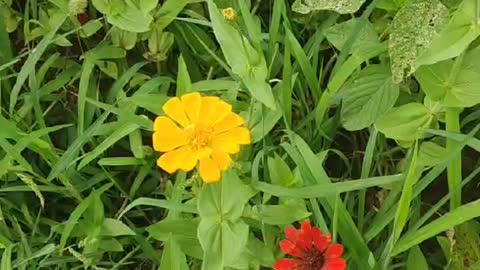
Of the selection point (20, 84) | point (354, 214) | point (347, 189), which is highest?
point (20, 84)

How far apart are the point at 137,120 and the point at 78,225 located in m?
0.20

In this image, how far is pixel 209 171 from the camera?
116 cm

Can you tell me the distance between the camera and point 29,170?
142 cm

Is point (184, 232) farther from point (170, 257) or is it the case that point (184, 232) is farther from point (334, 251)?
point (334, 251)

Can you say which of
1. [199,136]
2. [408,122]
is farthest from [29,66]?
[408,122]

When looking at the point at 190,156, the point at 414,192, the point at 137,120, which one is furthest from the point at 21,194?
the point at 414,192

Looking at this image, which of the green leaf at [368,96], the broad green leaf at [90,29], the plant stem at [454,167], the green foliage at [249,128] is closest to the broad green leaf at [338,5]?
the green foliage at [249,128]

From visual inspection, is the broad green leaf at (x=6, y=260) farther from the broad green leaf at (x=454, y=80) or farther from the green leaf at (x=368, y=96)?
the broad green leaf at (x=454, y=80)

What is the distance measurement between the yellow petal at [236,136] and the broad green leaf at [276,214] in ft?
0.42

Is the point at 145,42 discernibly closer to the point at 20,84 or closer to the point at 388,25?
the point at 20,84

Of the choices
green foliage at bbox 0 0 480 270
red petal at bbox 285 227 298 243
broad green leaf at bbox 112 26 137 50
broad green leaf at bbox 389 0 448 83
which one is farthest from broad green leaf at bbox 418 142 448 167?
broad green leaf at bbox 112 26 137 50

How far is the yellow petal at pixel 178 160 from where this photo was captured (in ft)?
3.86

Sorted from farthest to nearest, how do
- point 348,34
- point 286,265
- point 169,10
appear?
point 169,10, point 348,34, point 286,265

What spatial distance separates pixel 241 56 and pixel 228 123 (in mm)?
125
